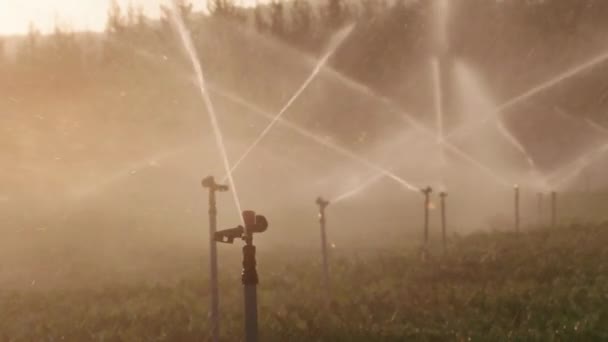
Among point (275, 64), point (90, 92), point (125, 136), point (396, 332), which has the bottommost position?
point (396, 332)

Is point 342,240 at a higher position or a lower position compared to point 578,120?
lower

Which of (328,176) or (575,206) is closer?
(575,206)

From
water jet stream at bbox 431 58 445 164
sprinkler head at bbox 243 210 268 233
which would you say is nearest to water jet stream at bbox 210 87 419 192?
water jet stream at bbox 431 58 445 164

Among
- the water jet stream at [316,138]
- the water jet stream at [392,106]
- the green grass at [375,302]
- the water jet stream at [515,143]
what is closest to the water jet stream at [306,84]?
the water jet stream at [316,138]

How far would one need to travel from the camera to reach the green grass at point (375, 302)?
41.3 ft

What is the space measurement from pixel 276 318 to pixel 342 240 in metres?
23.4

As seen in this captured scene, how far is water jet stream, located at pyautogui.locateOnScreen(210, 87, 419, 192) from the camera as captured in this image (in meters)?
60.4

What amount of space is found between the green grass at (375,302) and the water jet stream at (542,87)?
194ft

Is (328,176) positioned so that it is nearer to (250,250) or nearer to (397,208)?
(397,208)

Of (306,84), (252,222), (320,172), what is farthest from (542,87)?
(252,222)

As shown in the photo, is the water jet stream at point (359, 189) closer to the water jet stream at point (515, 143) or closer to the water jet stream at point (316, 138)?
the water jet stream at point (316, 138)

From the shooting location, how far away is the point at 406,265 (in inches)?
849

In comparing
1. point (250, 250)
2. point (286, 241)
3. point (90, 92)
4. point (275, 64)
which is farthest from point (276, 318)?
point (275, 64)

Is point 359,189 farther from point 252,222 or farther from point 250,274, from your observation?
point 250,274
